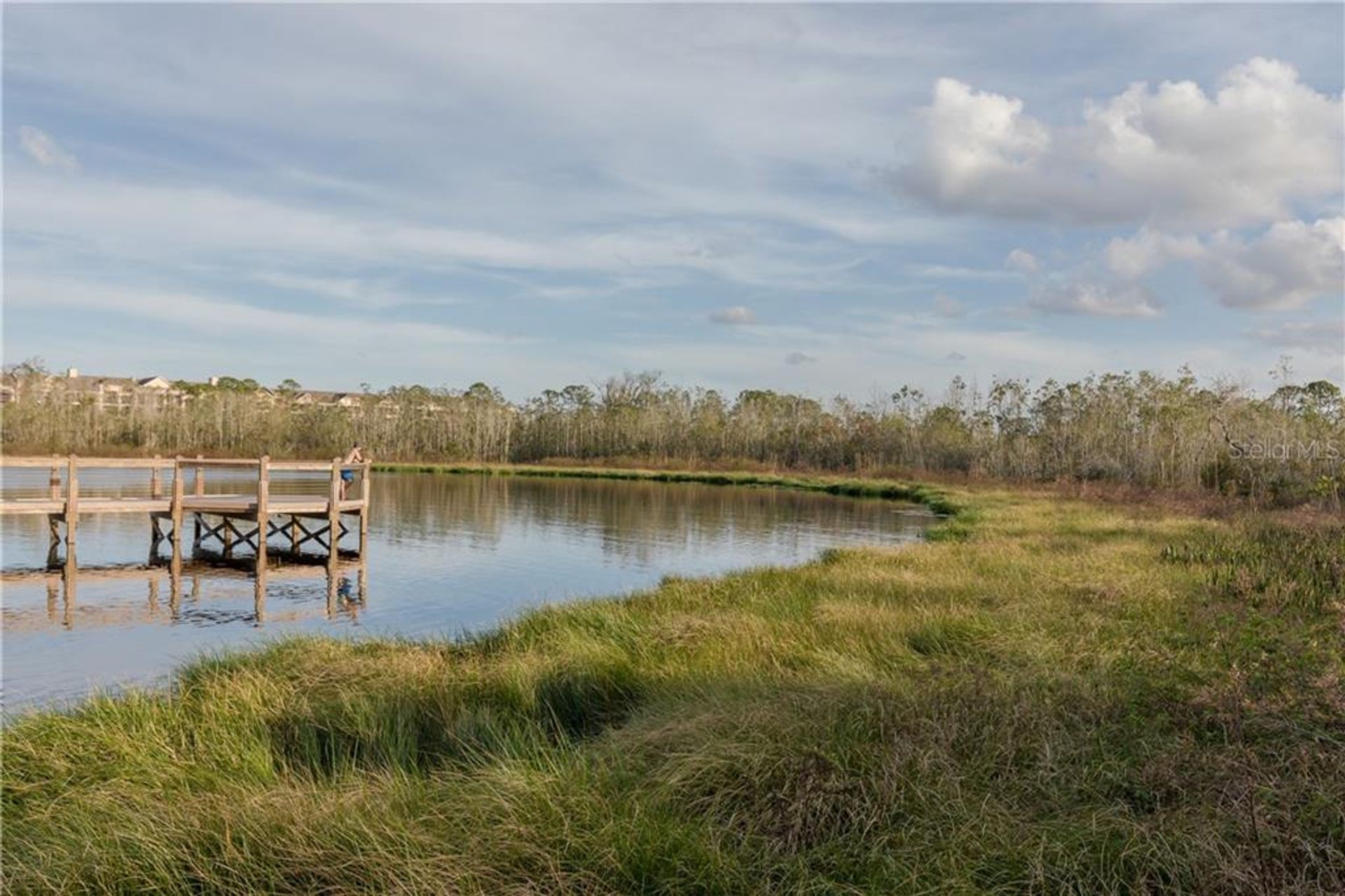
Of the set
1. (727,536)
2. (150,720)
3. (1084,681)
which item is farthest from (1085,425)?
(150,720)

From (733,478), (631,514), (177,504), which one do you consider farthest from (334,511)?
(733,478)

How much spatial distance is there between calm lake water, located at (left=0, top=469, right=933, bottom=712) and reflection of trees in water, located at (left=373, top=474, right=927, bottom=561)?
0.54ft

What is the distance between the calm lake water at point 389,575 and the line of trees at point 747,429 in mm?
17904

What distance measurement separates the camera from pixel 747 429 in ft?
254

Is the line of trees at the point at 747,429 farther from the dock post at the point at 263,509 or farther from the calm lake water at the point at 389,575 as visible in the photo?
Answer: the dock post at the point at 263,509

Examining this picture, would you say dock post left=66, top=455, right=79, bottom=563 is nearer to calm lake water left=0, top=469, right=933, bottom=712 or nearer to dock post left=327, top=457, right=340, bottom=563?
calm lake water left=0, top=469, right=933, bottom=712

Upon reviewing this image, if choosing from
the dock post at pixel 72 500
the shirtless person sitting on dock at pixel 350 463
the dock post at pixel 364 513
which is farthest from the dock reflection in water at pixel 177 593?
the shirtless person sitting on dock at pixel 350 463

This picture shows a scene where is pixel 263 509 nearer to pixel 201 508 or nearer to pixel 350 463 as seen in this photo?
pixel 201 508

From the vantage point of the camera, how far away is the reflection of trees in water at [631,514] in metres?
27.1

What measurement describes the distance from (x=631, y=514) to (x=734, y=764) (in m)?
29.3

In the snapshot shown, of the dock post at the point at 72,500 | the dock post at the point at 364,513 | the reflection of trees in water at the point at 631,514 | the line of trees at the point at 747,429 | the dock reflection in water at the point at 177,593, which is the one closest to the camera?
the dock reflection in water at the point at 177,593

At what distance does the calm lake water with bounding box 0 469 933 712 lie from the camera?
12594 mm

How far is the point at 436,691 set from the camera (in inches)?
307

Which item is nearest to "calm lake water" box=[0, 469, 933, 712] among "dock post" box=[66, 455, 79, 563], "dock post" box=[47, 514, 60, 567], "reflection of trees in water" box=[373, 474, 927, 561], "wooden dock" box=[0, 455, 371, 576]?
"reflection of trees in water" box=[373, 474, 927, 561]
